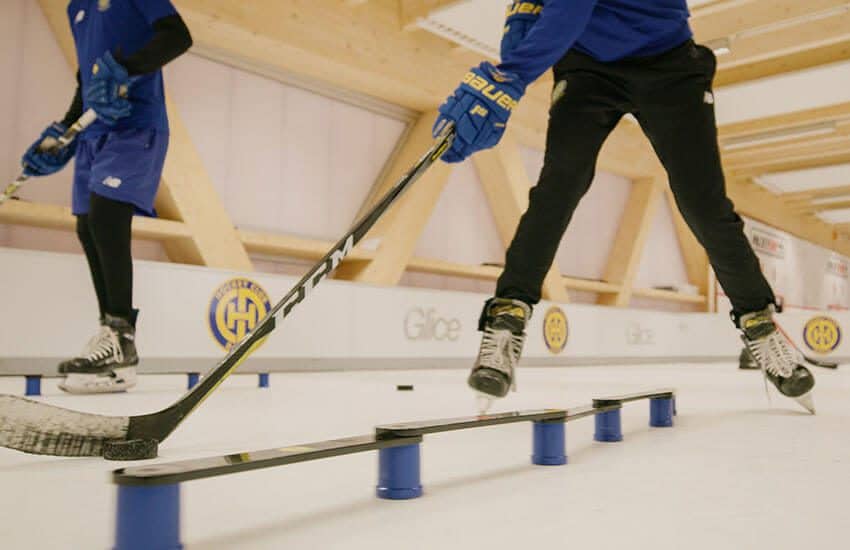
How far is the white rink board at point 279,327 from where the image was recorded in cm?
323

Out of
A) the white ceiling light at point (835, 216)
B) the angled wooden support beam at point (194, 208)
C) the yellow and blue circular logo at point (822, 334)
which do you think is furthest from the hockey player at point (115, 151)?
the white ceiling light at point (835, 216)

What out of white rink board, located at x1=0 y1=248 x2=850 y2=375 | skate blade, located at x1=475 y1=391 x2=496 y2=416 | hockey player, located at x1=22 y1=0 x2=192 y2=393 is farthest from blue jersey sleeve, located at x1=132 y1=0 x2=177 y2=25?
skate blade, located at x1=475 y1=391 x2=496 y2=416

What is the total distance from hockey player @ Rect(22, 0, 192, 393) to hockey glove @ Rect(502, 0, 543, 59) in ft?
3.93

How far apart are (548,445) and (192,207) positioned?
3.59 m

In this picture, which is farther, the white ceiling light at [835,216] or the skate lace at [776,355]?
the white ceiling light at [835,216]

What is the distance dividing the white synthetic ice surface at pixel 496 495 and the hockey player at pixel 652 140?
0.27 meters

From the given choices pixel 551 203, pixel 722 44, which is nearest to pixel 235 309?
pixel 551 203

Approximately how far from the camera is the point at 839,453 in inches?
45.9

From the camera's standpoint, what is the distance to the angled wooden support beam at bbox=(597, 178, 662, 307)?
8.23 meters

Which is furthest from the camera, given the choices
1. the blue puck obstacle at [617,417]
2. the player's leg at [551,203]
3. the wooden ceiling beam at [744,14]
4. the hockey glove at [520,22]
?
the wooden ceiling beam at [744,14]

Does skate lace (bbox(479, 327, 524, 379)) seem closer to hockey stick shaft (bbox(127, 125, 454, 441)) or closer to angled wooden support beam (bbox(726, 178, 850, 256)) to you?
hockey stick shaft (bbox(127, 125, 454, 441))

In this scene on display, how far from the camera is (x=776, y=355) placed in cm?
173

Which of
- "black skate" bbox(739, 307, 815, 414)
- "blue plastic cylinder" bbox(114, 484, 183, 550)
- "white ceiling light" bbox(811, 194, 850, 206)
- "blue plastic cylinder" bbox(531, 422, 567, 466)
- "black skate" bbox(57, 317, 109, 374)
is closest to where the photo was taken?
"blue plastic cylinder" bbox(114, 484, 183, 550)

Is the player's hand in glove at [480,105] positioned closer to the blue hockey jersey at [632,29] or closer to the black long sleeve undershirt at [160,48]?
the blue hockey jersey at [632,29]
